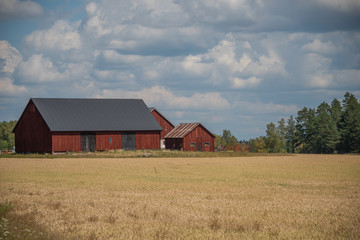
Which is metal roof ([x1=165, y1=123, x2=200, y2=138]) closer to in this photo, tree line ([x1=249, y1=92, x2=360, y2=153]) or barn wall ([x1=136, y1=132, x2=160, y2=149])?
barn wall ([x1=136, y1=132, x2=160, y2=149])

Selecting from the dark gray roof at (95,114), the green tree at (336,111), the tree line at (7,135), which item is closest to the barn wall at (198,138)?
the dark gray roof at (95,114)

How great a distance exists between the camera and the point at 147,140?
74.9m

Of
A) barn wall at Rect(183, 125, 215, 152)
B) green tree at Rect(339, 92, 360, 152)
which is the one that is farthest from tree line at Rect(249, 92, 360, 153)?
barn wall at Rect(183, 125, 215, 152)

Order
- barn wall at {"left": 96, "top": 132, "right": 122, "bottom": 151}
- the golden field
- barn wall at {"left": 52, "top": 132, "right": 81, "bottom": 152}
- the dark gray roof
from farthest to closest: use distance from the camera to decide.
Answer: barn wall at {"left": 96, "top": 132, "right": 122, "bottom": 151}
the dark gray roof
barn wall at {"left": 52, "top": 132, "right": 81, "bottom": 152}
the golden field

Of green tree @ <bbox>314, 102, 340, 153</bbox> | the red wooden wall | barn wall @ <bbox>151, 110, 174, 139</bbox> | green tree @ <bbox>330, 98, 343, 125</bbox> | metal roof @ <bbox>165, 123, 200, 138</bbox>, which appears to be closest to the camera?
the red wooden wall

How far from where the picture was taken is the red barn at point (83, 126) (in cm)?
6838

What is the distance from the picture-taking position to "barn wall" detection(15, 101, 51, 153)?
226 ft

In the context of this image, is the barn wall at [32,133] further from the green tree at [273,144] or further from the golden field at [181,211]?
the green tree at [273,144]

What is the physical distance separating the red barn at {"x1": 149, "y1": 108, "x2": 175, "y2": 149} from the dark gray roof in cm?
773

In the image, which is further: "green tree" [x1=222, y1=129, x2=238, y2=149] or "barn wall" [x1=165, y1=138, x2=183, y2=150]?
"green tree" [x1=222, y1=129, x2=238, y2=149]

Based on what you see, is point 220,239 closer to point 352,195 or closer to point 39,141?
point 352,195

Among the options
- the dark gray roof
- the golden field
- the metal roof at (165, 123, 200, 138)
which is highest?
the dark gray roof

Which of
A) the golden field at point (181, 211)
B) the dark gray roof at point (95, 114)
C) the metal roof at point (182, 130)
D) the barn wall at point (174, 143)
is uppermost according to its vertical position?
the dark gray roof at point (95, 114)

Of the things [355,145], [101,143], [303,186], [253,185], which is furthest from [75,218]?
[355,145]
